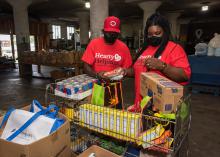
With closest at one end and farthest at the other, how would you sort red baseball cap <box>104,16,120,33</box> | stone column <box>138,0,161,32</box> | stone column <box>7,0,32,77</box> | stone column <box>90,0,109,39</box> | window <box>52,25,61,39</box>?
red baseball cap <box>104,16,120,33</box> → stone column <box>90,0,109,39</box> → stone column <box>7,0,32,77</box> → stone column <box>138,0,161,32</box> → window <box>52,25,61,39</box>

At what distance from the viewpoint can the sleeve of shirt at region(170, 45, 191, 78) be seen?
1.37m

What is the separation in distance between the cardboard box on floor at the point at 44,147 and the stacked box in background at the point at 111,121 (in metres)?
0.16

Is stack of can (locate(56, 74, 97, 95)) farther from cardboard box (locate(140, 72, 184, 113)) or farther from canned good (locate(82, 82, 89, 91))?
cardboard box (locate(140, 72, 184, 113))

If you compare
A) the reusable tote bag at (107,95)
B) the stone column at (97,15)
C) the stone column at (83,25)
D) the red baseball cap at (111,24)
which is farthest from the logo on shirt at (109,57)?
the stone column at (83,25)

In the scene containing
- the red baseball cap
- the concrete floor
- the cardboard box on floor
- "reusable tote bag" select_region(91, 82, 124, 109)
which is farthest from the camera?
the concrete floor

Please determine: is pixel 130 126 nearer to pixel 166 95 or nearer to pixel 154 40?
pixel 166 95

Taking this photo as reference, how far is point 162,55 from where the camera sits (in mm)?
1444

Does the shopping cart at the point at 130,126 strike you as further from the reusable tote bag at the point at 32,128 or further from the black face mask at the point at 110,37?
the black face mask at the point at 110,37

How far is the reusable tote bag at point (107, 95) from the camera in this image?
128cm

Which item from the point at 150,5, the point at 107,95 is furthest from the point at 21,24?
the point at 107,95

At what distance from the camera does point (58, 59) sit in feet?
19.9

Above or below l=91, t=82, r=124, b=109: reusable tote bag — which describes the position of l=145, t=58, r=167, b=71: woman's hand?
above

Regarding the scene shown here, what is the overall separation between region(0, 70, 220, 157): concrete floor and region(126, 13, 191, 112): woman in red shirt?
62.6 inches

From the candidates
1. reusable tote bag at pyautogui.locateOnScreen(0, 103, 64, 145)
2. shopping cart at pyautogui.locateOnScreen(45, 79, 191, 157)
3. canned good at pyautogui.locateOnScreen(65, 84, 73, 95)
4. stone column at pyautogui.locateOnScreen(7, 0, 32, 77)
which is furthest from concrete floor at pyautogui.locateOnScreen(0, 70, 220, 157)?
Result: stone column at pyautogui.locateOnScreen(7, 0, 32, 77)
